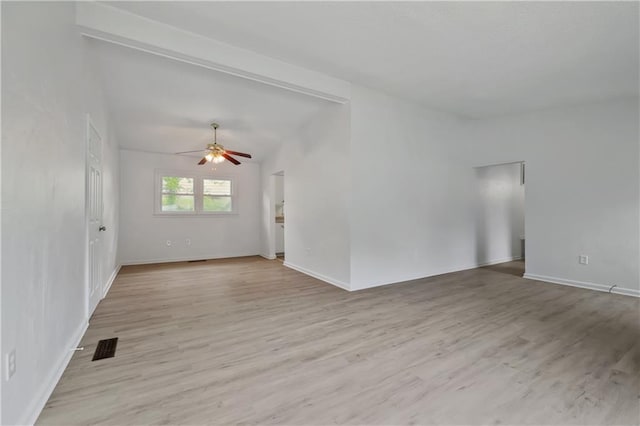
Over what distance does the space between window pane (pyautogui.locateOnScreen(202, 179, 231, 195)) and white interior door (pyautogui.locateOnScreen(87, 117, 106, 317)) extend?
3.31 metres

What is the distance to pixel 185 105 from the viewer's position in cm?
412

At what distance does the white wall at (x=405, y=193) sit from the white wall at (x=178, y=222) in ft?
13.4

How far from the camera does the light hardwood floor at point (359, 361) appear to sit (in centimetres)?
156

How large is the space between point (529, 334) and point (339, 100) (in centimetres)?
351

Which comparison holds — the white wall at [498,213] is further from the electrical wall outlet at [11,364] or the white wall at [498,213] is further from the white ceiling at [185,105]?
the electrical wall outlet at [11,364]

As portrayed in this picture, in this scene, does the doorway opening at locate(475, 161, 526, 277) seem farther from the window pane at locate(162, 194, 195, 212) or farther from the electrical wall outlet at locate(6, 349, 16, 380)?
the window pane at locate(162, 194, 195, 212)

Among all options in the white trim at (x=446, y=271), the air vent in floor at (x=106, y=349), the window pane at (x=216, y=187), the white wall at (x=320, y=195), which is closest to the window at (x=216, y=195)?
the window pane at (x=216, y=187)

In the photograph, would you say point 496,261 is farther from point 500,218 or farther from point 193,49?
point 193,49

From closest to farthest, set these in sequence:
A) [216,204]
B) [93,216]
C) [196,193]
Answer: [93,216] < [196,193] < [216,204]

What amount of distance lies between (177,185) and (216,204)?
3.26 ft

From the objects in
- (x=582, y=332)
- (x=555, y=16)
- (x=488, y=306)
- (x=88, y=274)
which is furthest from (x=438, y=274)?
(x=88, y=274)

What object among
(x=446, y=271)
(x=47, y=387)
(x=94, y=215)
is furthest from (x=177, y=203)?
(x=446, y=271)

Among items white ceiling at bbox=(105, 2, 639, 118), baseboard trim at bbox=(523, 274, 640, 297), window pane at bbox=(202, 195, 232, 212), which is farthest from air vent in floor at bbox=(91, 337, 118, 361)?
baseboard trim at bbox=(523, 274, 640, 297)

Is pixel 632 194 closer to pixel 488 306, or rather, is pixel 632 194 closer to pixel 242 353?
pixel 488 306
